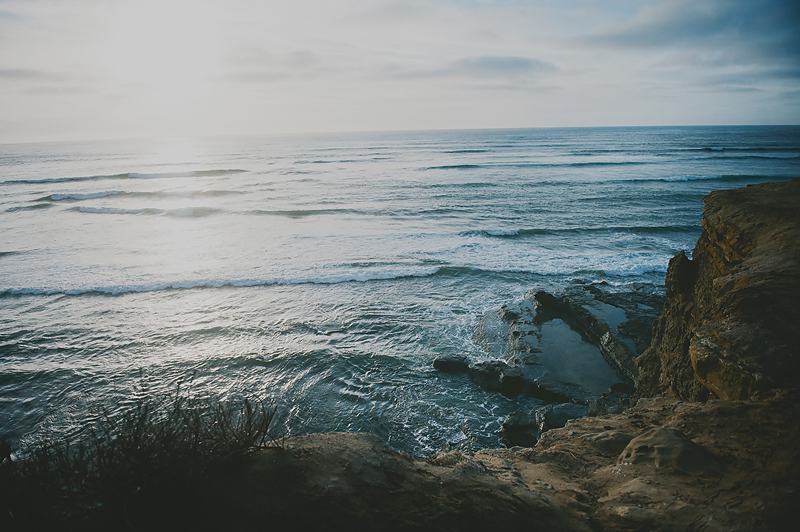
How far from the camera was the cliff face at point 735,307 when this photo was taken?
11.8 feet

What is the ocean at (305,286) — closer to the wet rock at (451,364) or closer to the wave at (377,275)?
the wave at (377,275)

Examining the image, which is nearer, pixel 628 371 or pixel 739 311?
pixel 739 311

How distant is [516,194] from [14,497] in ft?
90.7

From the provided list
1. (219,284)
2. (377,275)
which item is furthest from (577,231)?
(219,284)

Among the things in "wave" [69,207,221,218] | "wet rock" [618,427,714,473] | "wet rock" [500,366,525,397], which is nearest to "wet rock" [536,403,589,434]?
"wet rock" [500,366,525,397]

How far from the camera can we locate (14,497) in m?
2.60

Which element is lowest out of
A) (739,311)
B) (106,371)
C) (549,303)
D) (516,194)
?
(106,371)

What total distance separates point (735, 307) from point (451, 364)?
507cm

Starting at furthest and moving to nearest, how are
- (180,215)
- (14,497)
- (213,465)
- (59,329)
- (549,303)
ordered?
(180,215)
(549,303)
(59,329)
(213,465)
(14,497)

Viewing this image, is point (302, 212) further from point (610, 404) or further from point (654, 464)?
point (654, 464)

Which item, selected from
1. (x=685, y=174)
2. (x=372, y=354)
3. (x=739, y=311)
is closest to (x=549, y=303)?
(x=372, y=354)

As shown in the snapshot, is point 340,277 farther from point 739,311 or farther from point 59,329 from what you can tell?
point 739,311

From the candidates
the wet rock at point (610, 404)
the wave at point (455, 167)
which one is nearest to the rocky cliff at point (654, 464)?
the wet rock at point (610, 404)

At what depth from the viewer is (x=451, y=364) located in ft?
26.6
